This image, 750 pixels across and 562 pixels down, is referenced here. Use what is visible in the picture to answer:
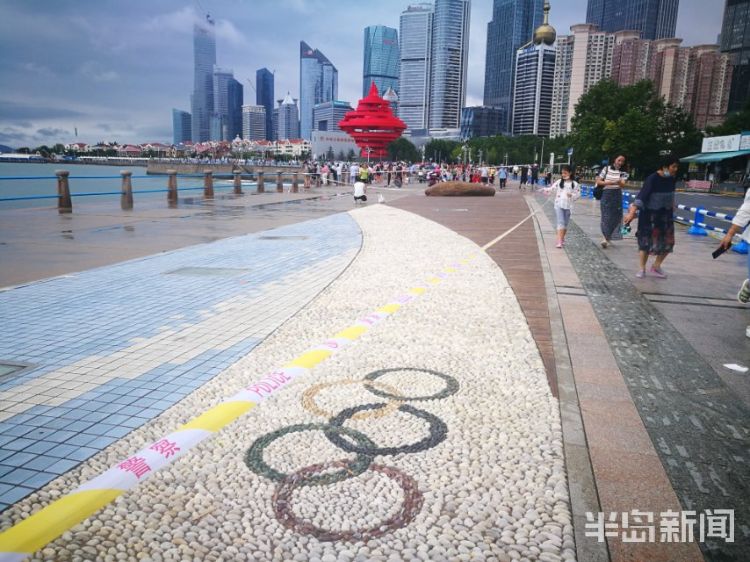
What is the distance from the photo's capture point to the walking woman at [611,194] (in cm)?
1108

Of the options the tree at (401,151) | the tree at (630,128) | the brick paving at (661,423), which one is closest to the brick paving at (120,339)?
the brick paving at (661,423)

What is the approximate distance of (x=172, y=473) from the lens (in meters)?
2.75

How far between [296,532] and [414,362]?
7.21ft

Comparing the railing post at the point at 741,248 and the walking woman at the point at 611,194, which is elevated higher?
the walking woman at the point at 611,194

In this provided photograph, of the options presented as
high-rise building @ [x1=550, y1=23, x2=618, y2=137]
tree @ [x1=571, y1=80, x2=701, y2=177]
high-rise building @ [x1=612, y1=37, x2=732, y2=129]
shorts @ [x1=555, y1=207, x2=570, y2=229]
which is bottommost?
shorts @ [x1=555, y1=207, x2=570, y2=229]

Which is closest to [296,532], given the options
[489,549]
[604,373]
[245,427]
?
[489,549]

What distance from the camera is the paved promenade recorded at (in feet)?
7.71

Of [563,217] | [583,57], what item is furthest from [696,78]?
[563,217]

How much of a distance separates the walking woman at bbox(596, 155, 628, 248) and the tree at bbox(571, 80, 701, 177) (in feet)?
184

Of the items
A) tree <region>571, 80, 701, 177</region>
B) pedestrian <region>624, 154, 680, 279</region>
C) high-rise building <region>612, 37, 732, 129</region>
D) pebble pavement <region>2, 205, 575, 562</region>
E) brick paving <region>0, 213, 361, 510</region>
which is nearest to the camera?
pebble pavement <region>2, 205, 575, 562</region>

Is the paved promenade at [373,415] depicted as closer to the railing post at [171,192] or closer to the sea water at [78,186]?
the sea water at [78,186]

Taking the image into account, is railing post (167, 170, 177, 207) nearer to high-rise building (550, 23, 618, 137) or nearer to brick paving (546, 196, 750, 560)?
brick paving (546, 196, 750, 560)

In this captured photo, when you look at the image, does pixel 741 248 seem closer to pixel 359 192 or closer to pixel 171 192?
pixel 359 192

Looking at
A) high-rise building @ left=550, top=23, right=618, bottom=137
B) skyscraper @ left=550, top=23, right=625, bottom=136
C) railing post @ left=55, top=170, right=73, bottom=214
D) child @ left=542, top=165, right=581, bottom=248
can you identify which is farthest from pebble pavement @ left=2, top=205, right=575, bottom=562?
skyscraper @ left=550, top=23, right=625, bottom=136
